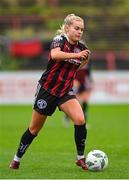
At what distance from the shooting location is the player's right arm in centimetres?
831

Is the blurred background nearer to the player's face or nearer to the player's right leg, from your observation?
the player's right leg

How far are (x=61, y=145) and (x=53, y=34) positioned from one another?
16.6 meters

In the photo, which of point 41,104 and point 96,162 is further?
point 41,104

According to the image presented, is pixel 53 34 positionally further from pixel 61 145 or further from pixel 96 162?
pixel 96 162

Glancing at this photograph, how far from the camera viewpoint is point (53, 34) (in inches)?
1118

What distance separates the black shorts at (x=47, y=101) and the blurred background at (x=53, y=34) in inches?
582

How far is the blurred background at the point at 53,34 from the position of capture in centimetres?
2463

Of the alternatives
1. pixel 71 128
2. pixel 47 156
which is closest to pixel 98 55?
pixel 71 128

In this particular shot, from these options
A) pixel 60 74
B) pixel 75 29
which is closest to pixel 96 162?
pixel 60 74

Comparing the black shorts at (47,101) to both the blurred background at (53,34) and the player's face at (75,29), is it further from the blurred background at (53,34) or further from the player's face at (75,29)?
the blurred background at (53,34)

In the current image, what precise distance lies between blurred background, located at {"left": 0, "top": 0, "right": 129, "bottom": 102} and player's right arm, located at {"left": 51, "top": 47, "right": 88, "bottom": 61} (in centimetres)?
1506

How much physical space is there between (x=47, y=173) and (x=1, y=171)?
60 centimetres

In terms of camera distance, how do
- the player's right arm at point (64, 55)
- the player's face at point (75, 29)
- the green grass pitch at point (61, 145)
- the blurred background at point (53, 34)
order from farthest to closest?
1. the blurred background at point (53, 34)
2. the player's face at point (75, 29)
3. the green grass pitch at point (61, 145)
4. the player's right arm at point (64, 55)

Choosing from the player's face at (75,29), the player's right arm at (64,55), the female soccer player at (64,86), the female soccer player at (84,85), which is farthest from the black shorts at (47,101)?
the female soccer player at (84,85)
